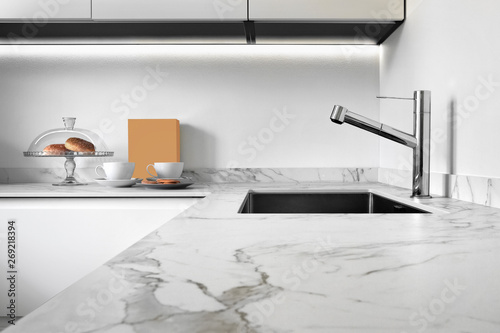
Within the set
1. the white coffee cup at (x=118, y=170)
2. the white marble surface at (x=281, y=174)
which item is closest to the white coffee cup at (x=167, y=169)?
the white coffee cup at (x=118, y=170)

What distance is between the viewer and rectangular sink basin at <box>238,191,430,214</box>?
162cm

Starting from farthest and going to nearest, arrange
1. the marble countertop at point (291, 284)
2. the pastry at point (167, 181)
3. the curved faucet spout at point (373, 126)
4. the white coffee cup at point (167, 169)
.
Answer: the white coffee cup at point (167, 169) < the pastry at point (167, 181) < the curved faucet spout at point (373, 126) < the marble countertop at point (291, 284)

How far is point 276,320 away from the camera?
35cm

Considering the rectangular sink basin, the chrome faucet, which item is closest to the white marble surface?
the rectangular sink basin

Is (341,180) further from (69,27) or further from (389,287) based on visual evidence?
(389,287)

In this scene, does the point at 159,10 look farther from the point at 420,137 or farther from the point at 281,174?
the point at 420,137

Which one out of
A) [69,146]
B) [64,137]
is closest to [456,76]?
[69,146]

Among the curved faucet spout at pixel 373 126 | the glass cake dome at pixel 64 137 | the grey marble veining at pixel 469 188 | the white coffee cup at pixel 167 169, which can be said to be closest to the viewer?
the grey marble veining at pixel 469 188

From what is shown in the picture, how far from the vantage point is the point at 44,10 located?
1.74 metres

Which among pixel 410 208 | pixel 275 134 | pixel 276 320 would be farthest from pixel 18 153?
pixel 276 320

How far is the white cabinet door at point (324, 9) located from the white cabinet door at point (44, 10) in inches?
27.2

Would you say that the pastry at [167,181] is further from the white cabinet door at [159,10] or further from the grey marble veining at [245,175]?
the white cabinet door at [159,10]

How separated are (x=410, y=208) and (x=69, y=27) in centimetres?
154

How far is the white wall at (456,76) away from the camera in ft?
3.64
